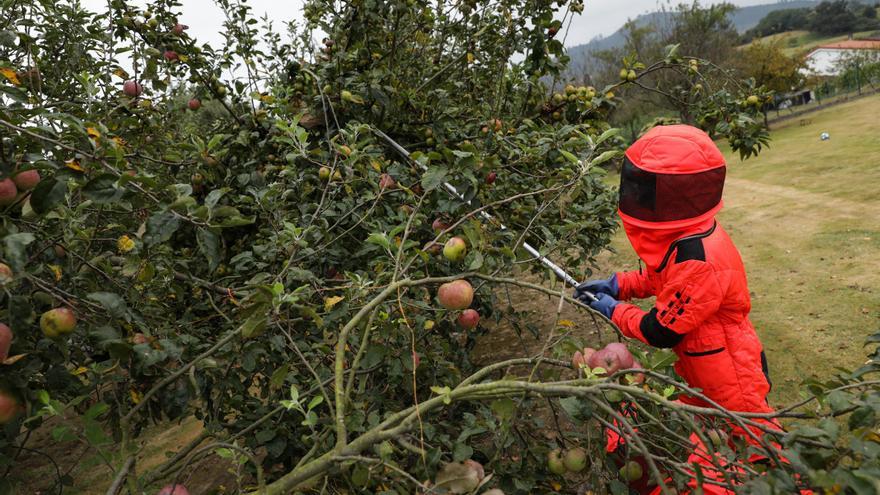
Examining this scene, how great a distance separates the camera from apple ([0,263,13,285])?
112 centimetres

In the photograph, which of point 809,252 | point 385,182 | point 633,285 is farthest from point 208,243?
point 809,252

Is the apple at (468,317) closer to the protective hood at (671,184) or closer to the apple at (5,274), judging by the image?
the protective hood at (671,184)

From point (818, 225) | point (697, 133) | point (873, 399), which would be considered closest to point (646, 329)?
point (697, 133)

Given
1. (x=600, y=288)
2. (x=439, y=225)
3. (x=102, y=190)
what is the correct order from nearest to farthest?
(x=102, y=190) < (x=439, y=225) < (x=600, y=288)

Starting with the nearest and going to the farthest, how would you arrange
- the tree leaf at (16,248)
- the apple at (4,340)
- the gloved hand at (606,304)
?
the tree leaf at (16,248) < the apple at (4,340) < the gloved hand at (606,304)

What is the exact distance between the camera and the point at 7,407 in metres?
1.26

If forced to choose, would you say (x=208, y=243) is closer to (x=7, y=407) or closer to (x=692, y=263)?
(x=7, y=407)

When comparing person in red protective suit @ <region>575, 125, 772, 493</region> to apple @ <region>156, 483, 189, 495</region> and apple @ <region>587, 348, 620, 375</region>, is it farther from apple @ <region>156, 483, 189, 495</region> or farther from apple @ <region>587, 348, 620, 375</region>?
apple @ <region>156, 483, 189, 495</region>

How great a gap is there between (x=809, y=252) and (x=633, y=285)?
6.64 meters

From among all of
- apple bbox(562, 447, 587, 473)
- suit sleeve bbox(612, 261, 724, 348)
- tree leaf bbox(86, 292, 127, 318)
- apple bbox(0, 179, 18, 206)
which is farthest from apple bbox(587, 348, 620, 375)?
apple bbox(0, 179, 18, 206)

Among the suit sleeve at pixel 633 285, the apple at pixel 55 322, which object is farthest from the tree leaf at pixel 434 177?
the suit sleeve at pixel 633 285

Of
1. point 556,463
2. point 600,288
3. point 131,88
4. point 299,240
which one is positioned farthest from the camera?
point 131,88

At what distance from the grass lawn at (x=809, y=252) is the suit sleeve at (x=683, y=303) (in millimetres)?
2612

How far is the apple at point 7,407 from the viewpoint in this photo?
4.06ft
